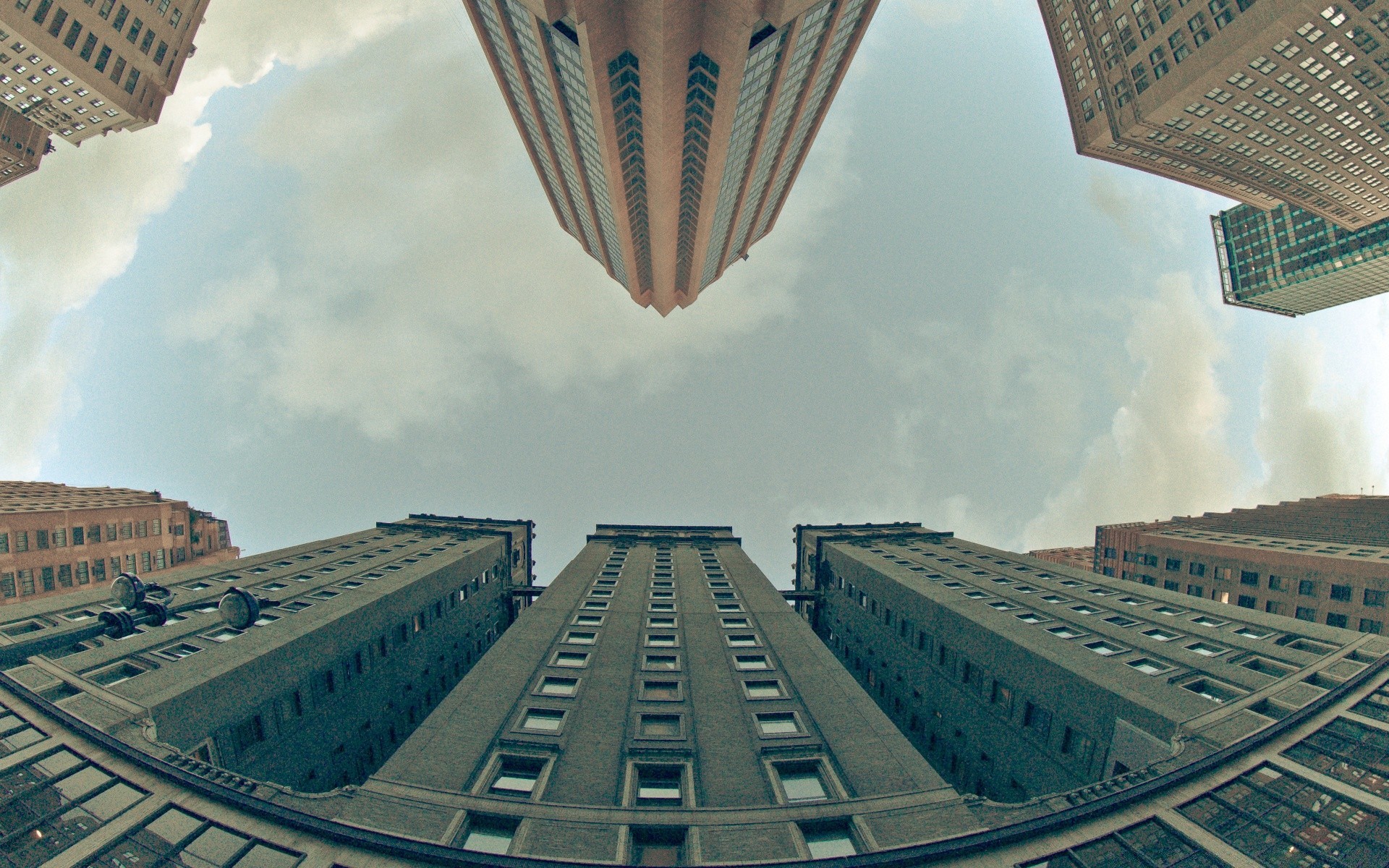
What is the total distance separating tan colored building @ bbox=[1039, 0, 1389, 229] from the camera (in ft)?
199

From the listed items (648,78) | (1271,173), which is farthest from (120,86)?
(1271,173)

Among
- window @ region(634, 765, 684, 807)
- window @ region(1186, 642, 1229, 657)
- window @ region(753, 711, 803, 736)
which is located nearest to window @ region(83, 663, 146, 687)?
window @ region(634, 765, 684, 807)

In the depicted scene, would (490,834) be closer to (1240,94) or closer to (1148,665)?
(1148,665)

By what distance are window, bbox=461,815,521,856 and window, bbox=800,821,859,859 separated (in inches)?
427

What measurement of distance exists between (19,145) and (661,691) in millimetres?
136232

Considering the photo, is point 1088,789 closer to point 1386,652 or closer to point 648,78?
point 1386,652

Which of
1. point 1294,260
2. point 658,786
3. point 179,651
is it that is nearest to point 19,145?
point 179,651

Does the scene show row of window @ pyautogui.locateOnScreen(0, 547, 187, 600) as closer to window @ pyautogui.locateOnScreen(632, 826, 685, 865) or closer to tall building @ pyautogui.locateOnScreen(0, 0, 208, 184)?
tall building @ pyautogui.locateOnScreen(0, 0, 208, 184)

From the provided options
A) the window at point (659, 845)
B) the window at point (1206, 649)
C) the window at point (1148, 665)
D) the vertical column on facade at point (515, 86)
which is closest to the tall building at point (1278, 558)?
the window at point (1206, 649)

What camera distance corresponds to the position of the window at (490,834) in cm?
2005

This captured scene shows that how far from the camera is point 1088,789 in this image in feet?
68.3

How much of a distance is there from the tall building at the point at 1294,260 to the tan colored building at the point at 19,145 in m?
224

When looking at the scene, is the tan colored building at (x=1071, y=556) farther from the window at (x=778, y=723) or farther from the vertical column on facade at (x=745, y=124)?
the window at (x=778, y=723)

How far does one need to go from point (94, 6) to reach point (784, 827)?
4884 inches
